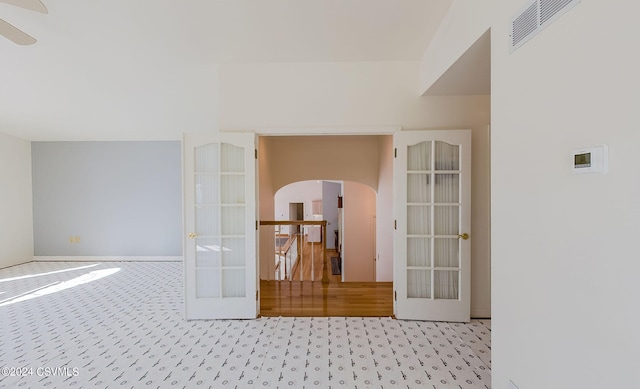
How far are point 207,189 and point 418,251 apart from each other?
2.54 metres

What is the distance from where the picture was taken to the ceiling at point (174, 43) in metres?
2.32

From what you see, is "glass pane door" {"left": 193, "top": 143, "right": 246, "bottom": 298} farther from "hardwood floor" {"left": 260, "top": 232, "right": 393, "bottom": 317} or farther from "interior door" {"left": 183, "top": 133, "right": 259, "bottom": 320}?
"hardwood floor" {"left": 260, "top": 232, "right": 393, "bottom": 317}

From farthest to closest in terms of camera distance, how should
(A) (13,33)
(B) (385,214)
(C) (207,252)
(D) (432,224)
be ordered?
(B) (385,214), (C) (207,252), (D) (432,224), (A) (13,33)

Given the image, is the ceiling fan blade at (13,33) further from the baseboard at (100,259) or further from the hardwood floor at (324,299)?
the baseboard at (100,259)

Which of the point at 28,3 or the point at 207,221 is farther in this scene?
the point at 207,221

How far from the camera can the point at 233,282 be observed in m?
3.26

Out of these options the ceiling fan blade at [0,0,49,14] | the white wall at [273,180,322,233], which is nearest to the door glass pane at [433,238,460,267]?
the ceiling fan blade at [0,0,49,14]

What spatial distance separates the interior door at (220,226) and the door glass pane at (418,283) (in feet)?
5.85

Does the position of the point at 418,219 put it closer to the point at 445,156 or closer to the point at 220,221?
the point at 445,156

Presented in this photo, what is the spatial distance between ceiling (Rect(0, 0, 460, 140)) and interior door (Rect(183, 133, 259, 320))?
3.12 feet
